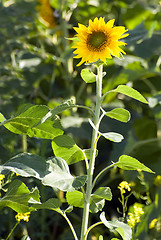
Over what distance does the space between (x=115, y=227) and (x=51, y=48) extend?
3.68ft

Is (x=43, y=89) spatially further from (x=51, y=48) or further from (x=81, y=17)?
(x=81, y=17)

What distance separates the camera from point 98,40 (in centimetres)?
56

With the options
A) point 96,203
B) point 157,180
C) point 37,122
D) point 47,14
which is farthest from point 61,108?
point 47,14

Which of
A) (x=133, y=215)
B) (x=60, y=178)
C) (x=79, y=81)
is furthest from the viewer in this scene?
(x=79, y=81)

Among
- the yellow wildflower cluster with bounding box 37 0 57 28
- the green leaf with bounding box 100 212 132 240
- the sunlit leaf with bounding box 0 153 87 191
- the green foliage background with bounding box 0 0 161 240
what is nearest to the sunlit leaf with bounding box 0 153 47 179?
the sunlit leaf with bounding box 0 153 87 191

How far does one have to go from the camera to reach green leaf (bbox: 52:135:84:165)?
0.58m

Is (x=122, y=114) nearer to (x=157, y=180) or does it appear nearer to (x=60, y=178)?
(x=60, y=178)

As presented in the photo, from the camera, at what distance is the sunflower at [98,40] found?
1.82 feet

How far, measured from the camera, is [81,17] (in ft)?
4.85

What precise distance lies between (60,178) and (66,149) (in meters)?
0.07

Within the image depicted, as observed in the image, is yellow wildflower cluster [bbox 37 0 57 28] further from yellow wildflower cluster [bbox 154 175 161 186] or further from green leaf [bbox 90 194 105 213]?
green leaf [bbox 90 194 105 213]

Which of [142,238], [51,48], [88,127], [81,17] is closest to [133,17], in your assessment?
[81,17]

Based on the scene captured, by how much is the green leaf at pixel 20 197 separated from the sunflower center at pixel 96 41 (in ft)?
0.68

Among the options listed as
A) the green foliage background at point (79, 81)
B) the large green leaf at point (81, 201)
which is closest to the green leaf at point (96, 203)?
the large green leaf at point (81, 201)
